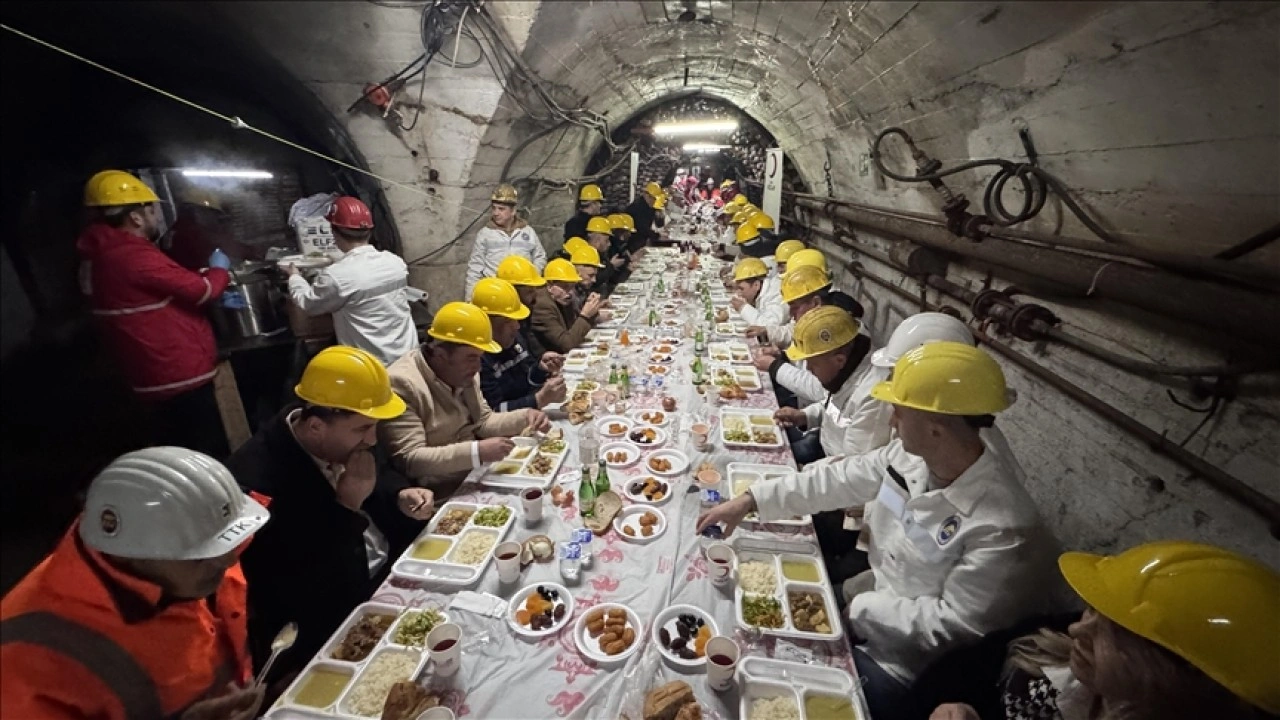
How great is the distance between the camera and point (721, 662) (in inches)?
70.5

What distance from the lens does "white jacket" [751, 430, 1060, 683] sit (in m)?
1.99

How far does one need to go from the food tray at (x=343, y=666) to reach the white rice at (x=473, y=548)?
304mm

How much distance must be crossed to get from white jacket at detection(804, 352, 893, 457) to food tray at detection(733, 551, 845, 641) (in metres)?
1.13

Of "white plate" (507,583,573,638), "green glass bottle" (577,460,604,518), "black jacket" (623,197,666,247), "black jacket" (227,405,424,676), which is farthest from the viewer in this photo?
"black jacket" (623,197,666,247)

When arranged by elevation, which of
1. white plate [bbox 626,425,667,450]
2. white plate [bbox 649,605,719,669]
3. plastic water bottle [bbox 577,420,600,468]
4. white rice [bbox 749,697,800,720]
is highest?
plastic water bottle [bbox 577,420,600,468]

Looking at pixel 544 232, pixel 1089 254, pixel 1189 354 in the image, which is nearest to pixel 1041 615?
pixel 1189 354

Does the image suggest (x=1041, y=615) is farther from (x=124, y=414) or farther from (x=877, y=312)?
(x=124, y=414)

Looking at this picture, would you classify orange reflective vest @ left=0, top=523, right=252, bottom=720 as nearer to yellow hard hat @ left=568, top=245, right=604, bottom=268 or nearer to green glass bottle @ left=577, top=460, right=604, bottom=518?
green glass bottle @ left=577, top=460, right=604, bottom=518

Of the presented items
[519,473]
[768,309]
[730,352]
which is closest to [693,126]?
[768,309]

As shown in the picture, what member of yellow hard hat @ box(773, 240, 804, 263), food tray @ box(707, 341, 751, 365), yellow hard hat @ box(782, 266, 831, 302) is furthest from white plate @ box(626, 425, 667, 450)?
yellow hard hat @ box(773, 240, 804, 263)

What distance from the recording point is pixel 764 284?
7.63 meters

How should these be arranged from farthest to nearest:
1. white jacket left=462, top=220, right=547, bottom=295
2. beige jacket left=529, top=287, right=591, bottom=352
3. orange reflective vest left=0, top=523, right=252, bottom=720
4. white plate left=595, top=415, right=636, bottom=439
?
white jacket left=462, top=220, right=547, bottom=295 < beige jacket left=529, top=287, right=591, bottom=352 < white plate left=595, top=415, right=636, bottom=439 < orange reflective vest left=0, top=523, right=252, bottom=720

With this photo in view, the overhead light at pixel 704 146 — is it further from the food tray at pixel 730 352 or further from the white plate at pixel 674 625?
the white plate at pixel 674 625

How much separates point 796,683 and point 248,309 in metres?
6.44
